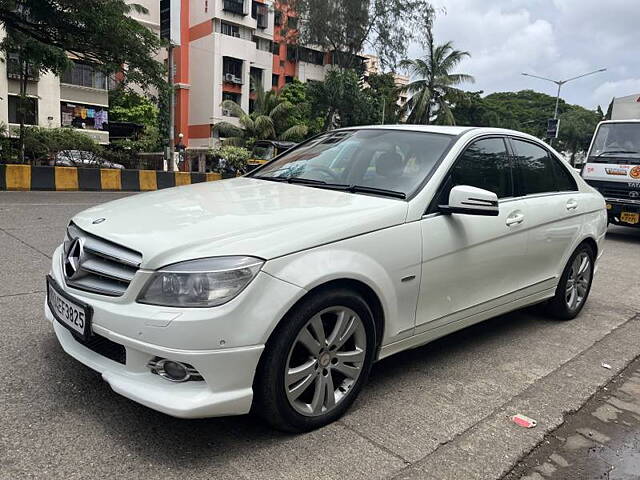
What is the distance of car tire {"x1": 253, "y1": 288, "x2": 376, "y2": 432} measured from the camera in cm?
249

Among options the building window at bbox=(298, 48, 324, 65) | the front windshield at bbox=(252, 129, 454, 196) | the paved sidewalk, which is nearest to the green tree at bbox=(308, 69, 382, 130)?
the building window at bbox=(298, 48, 324, 65)

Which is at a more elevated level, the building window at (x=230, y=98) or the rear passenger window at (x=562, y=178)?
the building window at (x=230, y=98)

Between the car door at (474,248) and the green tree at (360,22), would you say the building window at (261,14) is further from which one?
the car door at (474,248)

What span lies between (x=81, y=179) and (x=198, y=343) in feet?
43.8

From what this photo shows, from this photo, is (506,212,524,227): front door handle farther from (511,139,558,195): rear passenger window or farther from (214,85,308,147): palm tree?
(214,85,308,147): palm tree

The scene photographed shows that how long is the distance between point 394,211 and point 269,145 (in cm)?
1950

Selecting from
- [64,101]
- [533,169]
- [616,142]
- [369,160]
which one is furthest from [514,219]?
[64,101]

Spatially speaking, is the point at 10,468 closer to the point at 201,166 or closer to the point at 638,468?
the point at 638,468

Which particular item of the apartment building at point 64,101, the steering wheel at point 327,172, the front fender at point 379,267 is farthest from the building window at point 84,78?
the front fender at point 379,267

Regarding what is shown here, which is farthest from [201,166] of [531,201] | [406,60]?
[531,201]

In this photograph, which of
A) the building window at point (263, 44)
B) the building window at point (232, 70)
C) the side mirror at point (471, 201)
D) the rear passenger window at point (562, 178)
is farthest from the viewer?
the building window at point (263, 44)

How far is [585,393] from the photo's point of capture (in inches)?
136

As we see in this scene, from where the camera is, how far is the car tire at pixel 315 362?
249cm

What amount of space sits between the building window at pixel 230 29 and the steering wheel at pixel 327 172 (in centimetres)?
4473
